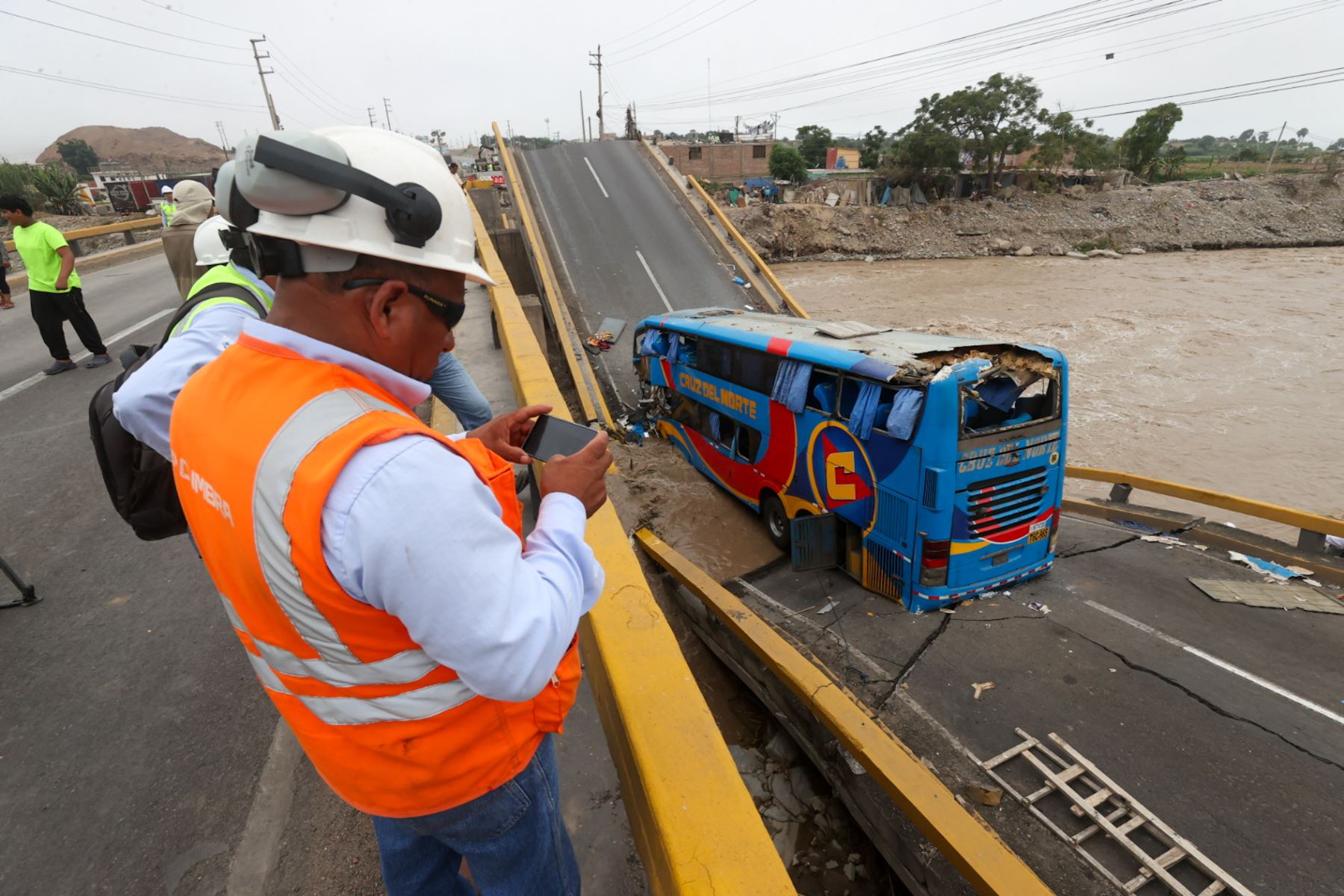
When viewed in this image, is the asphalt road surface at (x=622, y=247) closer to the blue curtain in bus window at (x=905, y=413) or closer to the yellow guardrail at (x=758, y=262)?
the yellow guardrail at (x=758, y=262)

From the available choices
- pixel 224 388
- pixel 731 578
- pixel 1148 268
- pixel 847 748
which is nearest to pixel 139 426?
pixel 224 388

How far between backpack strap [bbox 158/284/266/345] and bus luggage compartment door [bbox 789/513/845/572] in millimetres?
4963

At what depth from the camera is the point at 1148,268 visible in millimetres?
30234

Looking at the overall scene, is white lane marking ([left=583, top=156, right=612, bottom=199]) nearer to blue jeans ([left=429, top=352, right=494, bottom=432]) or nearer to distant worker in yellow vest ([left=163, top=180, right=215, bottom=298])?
distant worker in yellow vest ([left=163, top=180, right=215, bottom=298])

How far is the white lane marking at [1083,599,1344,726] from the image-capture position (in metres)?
4.55

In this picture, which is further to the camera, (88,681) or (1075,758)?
(1075,758)

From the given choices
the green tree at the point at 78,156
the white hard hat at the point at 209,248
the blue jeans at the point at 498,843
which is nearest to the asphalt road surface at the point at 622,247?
the white hard hat at the point at 209,248

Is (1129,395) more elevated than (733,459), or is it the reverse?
(733,459)

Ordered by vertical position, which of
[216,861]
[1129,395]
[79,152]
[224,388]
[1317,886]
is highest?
[79,152]

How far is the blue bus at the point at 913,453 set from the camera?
5.30 metres

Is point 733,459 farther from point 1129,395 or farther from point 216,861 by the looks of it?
point 1129,395

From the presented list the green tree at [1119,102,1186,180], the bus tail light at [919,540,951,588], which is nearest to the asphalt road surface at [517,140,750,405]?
the bus tail light at [919,540,951,588]

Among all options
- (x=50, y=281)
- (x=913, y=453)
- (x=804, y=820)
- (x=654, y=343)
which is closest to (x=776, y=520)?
(x=913, y=453)

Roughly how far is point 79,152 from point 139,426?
125 meters
